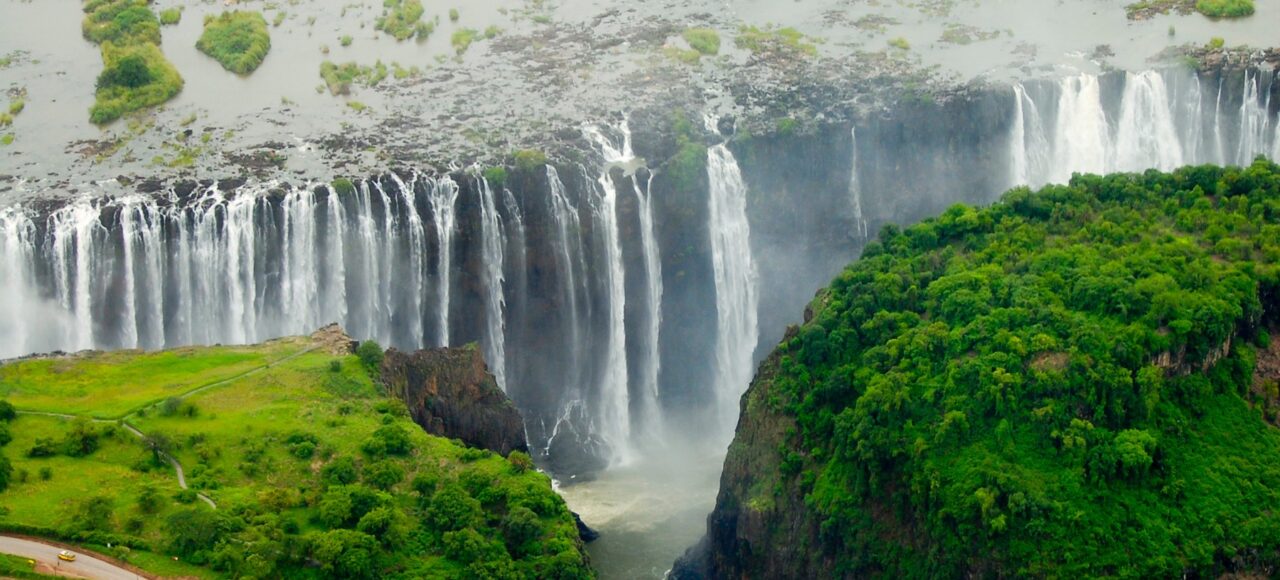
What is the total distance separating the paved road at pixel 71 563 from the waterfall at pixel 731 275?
3223 cm

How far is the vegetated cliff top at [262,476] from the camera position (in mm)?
65625

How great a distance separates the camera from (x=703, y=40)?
102562mm

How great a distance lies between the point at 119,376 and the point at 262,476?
923 cm

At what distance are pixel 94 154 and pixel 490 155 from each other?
55.0 feet

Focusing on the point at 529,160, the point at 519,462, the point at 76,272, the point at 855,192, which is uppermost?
the point at 529,160

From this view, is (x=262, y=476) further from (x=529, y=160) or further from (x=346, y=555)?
(x=529, y=160)

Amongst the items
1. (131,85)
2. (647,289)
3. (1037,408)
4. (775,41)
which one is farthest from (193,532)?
(775,41)

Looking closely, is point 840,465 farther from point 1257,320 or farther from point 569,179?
point 569,179

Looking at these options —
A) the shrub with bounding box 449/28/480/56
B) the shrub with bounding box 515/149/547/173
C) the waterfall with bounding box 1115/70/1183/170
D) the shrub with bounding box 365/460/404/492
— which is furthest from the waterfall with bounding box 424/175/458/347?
the waterfall with bounding box 1115/70/1183/170

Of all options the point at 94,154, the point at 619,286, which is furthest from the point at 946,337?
the point at 94,154

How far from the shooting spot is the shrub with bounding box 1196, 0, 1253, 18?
10112 cm

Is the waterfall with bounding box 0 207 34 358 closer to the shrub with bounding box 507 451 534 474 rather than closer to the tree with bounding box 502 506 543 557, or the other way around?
the shrub with bounding box 507 451 534 474

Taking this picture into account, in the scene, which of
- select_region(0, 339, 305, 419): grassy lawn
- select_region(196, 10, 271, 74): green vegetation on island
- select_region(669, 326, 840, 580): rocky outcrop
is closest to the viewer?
select_region(669, 326, 840, 580): rocky outcrop

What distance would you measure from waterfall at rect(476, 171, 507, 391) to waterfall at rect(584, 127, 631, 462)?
4093 millimetres
